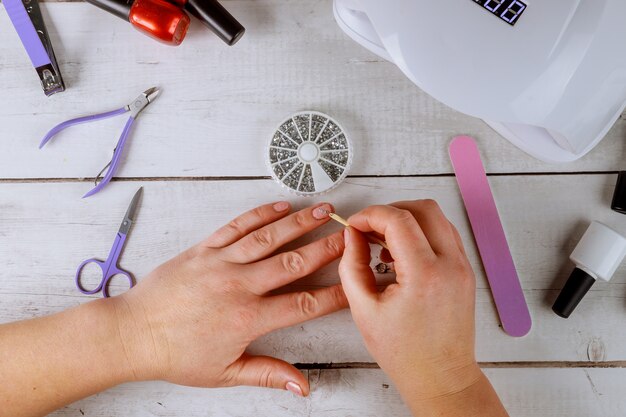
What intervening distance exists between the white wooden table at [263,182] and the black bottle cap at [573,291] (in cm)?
3

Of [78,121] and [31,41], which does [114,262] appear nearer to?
[78,121]

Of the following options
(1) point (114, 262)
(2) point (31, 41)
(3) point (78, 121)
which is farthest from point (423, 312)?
(2) point (31, 41)

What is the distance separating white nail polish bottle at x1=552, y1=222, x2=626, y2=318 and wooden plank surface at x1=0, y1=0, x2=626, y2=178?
15 cm

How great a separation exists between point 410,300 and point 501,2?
0.30m

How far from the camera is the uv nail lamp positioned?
0.48m

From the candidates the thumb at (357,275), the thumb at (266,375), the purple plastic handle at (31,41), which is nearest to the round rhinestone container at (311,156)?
the thumb at (357,275)

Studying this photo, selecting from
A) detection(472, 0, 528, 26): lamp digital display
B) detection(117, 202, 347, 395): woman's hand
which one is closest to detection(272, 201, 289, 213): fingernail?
detection(117, 202, 347, 395): woman's hand

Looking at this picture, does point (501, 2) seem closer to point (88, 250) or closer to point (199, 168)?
point (199, 168)

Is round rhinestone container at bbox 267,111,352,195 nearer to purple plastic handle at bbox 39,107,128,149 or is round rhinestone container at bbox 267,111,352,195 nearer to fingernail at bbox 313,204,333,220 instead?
fingernail at bbox 313,204,333,220

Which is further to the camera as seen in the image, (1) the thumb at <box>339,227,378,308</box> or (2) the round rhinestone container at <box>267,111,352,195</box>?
(2) the round rhinestone container at <box>267,111,352,195</box>

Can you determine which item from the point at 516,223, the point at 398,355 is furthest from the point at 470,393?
the point at 516,223

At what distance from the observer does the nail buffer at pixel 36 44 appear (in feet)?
2.26

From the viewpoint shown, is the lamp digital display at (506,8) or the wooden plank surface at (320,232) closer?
the lamp digital display at (506,8)

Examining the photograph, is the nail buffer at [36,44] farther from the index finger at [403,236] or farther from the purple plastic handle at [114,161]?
the index finger at [403,236]
